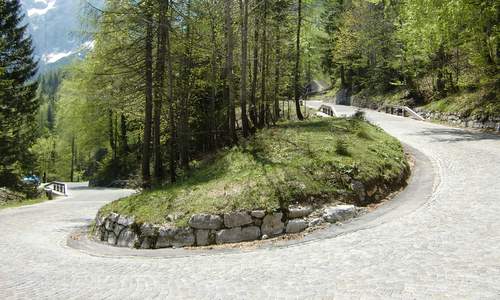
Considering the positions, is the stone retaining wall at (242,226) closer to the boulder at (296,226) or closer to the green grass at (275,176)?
the boulder at (296,226)

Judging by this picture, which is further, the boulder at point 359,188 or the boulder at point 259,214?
the boulder at point 359,188

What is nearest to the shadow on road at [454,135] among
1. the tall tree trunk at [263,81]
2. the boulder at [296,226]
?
the tall tree trunk at [263,81]

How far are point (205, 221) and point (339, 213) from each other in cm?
329

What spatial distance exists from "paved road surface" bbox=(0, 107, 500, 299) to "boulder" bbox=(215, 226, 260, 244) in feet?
3.46

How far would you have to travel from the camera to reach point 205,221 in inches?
448

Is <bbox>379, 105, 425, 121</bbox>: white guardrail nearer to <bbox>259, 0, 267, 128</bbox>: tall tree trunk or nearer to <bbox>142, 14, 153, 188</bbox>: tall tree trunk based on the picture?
<bbox>259, 0, 267, 128</bbox>: tall tree trunk

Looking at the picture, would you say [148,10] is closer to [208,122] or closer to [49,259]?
[208,122]

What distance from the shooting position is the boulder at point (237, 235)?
36.5 feet

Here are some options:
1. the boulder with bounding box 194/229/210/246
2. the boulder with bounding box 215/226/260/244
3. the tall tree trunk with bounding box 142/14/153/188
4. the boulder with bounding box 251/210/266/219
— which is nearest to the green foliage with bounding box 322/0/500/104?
the tall tree trunk with bounding box 142/14/153/188

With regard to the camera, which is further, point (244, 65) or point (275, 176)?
point (244, 65)

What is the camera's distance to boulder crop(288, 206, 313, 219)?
11320mm

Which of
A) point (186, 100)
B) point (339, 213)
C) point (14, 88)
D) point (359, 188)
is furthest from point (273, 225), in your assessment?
point (14, 88)

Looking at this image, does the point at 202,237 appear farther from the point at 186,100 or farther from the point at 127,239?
the point at 186,100

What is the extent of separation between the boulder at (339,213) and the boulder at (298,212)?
426 millimetres
